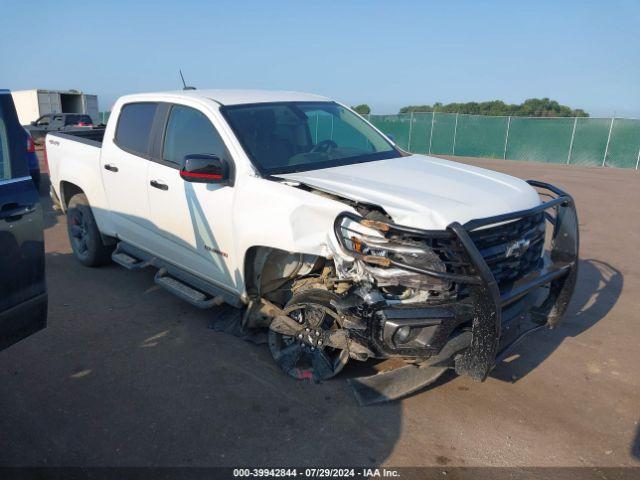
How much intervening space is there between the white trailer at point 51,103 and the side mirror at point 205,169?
1065 inches

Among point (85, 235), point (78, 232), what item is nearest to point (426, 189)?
point (85, 235)

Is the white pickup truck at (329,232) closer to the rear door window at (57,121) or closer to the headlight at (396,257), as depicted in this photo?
the headlight at (396,257)

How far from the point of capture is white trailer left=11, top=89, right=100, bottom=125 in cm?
2758

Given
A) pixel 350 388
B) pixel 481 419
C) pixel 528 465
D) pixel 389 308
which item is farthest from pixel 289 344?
pixel 528 465

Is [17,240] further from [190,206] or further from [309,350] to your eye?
[309,350]

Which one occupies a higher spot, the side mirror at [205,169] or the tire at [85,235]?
the side mirror at [205,169]

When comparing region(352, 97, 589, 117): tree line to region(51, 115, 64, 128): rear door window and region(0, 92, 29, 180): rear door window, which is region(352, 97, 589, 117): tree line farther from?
region(0, 92, 29, 180): rear door window

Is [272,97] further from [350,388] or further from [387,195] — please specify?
[350,388]

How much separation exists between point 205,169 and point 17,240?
1342 mm

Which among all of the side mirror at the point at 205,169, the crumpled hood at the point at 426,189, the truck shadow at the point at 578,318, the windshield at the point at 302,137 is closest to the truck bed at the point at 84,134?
the windshield at the point at 302,137

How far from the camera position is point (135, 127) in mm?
5082

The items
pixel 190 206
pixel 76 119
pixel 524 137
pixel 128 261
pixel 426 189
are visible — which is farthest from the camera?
pixel 524 137

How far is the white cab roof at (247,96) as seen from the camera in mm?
4465

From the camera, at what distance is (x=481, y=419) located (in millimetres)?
3359
